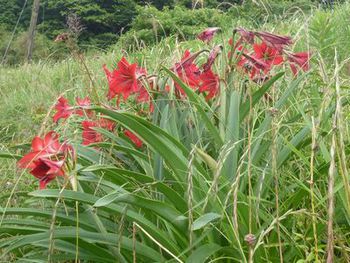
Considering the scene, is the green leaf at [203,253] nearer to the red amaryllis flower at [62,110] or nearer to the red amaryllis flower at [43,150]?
the red amaryllis flower at [43,150]

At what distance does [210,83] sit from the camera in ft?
6.90

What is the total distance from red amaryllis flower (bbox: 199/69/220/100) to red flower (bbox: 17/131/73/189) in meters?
0.64

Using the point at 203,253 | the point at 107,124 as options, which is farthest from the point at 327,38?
the point at 203,253

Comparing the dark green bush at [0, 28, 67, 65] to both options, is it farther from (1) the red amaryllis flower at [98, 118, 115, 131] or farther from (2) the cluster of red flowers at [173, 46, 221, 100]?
(2) the cluster of red flowers at [173, 46, 221, 100]

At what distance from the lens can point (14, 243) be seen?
5.64ft

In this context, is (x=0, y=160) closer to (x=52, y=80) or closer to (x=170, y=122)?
(x=170, y=122)

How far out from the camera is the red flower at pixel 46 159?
1534mm

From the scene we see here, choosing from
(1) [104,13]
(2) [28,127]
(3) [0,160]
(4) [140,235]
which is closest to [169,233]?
(4) [140,235]

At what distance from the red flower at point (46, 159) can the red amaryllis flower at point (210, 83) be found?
0.64 meters

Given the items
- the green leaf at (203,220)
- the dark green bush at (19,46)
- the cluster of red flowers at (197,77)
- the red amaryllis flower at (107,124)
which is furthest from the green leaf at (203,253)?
the dark green bush at (19,46)

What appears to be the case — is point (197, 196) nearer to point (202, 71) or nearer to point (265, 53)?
point (202, 71)

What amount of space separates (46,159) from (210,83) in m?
0.76

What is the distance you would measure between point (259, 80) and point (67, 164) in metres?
0.86

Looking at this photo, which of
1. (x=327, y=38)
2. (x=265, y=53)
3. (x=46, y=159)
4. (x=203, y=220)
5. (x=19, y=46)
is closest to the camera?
(x=203, y=220)
